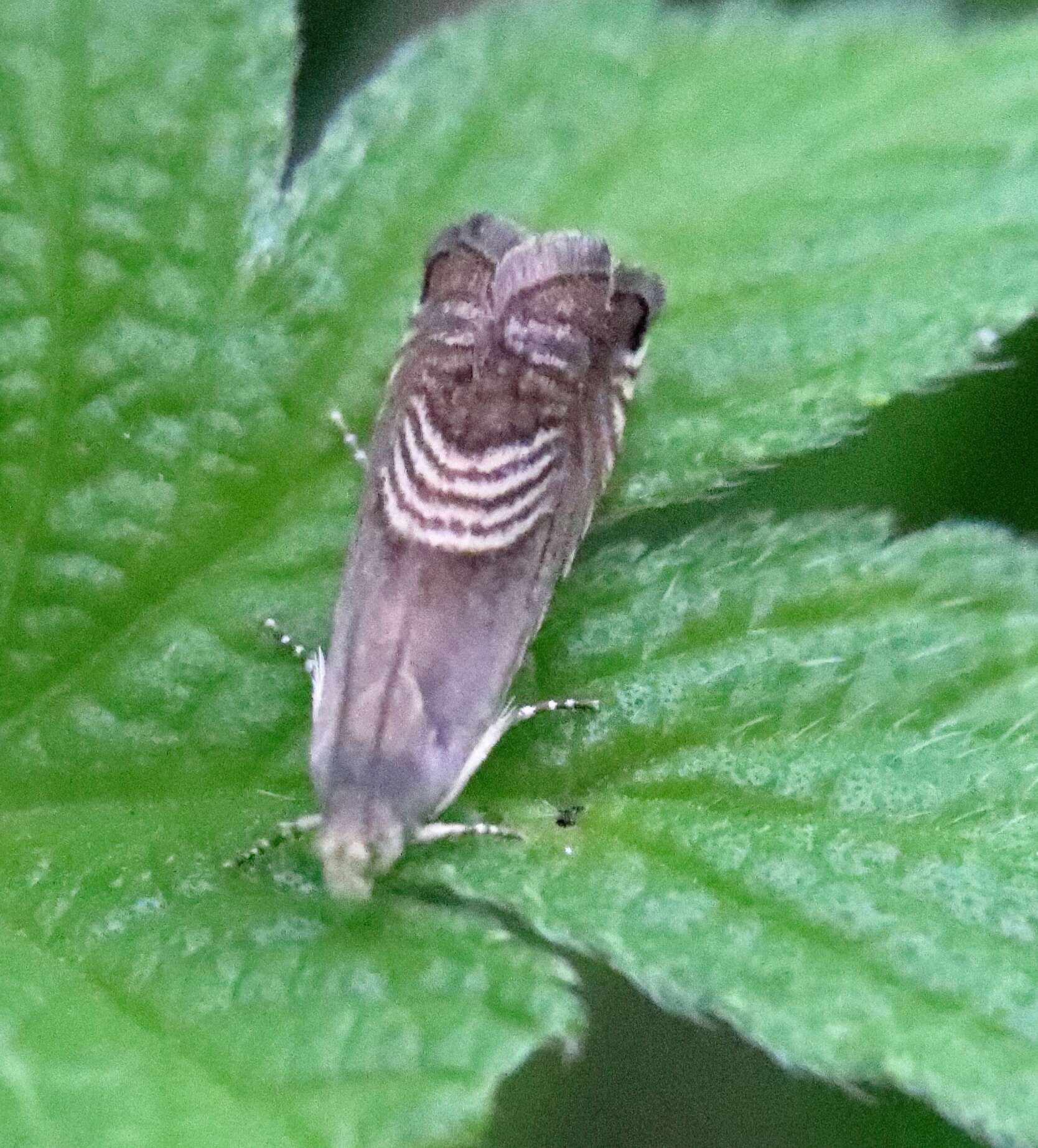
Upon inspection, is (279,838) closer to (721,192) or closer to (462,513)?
(462,513)

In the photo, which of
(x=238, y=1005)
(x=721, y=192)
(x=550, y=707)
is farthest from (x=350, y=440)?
(x=238, y=1005)

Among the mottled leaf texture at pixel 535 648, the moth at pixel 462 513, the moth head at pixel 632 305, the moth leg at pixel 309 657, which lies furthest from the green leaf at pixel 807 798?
the moth head at pixel 632 305

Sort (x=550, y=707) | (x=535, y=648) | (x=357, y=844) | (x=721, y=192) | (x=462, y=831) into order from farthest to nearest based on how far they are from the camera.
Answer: (x=721, y=192) → (x=535, y=648) → (x=550, y=707) → (x=462, y=831) → (x=357, y=844)

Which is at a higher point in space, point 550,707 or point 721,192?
point 721,192

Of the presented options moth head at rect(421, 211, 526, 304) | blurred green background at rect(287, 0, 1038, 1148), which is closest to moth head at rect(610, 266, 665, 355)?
moth head at rect(421, 211, 526, 304)

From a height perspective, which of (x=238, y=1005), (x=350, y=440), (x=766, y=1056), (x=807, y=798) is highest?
(x=350, y=440)

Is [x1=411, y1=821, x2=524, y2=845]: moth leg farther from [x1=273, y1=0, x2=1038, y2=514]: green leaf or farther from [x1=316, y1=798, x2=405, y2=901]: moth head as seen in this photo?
[x1=273, y1=0, x2=1038, y2=514]: green leaf
